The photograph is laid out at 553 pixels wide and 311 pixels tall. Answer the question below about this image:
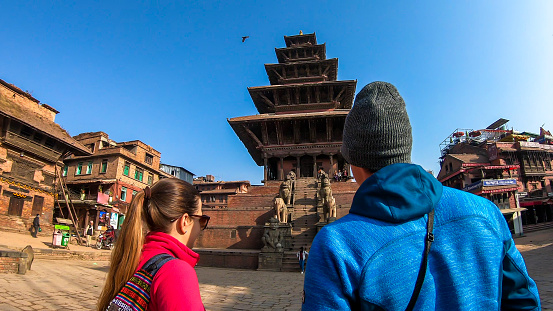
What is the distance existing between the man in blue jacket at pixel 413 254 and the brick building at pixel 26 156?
23893 millimetres

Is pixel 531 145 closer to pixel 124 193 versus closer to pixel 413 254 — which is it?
pixel 124 193

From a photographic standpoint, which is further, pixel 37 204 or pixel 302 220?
pixel 37 204

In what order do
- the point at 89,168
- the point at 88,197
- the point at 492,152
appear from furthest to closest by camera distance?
the point at 492,152, the point at 89,168, the point at 88,197

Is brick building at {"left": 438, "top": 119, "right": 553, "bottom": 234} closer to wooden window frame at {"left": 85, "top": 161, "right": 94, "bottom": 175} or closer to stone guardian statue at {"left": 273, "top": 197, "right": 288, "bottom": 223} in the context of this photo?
stone guardian statue at {"left": 273, "top": 197, "right": 288, "bottom": 223}

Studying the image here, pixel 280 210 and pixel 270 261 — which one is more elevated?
pixel 280 210

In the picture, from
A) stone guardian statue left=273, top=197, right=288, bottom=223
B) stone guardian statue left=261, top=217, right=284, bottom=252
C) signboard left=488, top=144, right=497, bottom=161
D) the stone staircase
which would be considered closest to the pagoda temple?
the stone staircase

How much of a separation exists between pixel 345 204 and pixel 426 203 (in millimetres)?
16489

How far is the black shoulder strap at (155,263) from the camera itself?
5.08 feet

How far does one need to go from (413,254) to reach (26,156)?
27.6 metres

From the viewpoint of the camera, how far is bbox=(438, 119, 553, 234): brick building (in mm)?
29641

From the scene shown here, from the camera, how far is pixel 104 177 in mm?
32062

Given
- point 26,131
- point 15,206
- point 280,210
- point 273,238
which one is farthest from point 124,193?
point 273,238

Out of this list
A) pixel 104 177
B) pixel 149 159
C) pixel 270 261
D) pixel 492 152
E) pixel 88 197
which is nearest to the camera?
pixel 270 261

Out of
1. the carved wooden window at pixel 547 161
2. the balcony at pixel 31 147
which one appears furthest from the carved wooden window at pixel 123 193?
the carved wooden window at pixel 547 161
